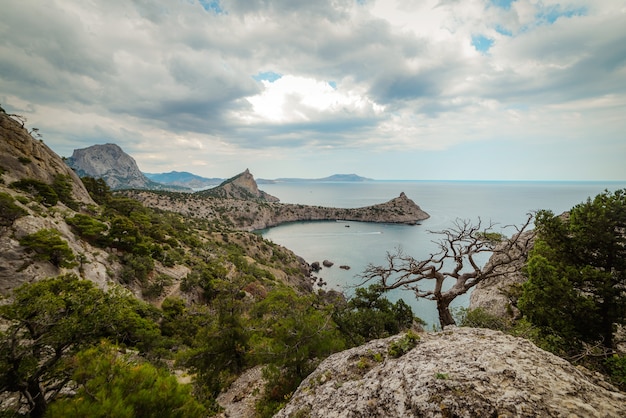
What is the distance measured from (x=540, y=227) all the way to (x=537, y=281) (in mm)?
3045

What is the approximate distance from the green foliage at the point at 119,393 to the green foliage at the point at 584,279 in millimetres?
13827

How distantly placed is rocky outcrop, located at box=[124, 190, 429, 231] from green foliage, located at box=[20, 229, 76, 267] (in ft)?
312

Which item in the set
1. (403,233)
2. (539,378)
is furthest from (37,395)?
(403,233)

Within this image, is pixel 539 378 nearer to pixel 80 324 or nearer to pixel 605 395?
pixel 605 395

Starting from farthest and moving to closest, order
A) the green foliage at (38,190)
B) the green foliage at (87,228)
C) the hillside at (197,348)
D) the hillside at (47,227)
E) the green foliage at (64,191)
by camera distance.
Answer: the green foliage at (64,191) → the green foliage at (38,190) → the green foliage at (87,228) → the hillside at (47,227) → the hillside at (197,348)

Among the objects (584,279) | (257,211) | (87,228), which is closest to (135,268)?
(87,228)

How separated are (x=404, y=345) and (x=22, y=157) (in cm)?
4464

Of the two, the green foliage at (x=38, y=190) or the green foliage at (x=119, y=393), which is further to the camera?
the green foliage at (x=38, y=190)

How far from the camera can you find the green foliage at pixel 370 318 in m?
17.0

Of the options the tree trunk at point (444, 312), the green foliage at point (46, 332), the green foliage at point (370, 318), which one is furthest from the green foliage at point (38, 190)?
the tree trunk at point (444, 312)

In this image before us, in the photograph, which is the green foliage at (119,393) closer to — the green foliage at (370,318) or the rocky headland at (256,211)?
the green foliage at (370,318)

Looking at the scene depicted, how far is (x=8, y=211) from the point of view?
19.4 metres

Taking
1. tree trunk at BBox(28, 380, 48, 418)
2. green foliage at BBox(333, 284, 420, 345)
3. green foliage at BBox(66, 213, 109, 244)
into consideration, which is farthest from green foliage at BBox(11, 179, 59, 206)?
green foliage at BBox(333, 284, 420, 345)

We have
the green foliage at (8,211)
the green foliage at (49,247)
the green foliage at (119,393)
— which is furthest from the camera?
the green foliage at (8,211)
